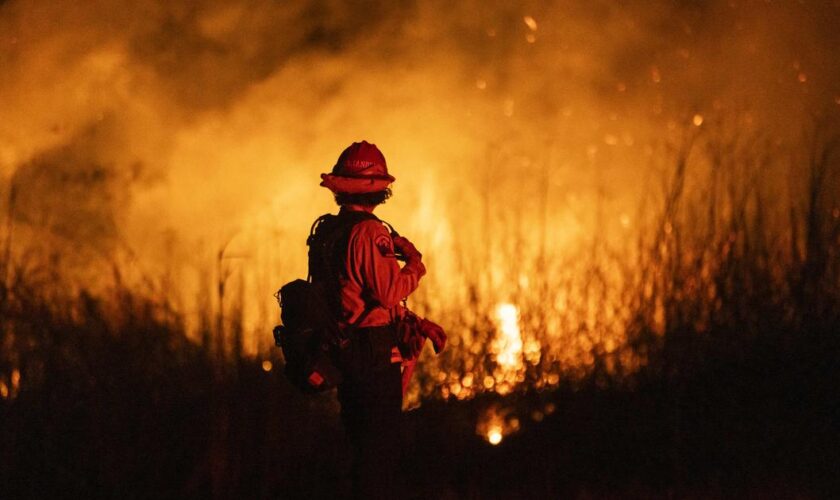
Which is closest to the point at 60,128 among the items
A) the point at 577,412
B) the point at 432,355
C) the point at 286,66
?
the point at 286,66

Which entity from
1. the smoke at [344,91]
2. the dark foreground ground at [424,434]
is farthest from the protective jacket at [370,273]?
the smoke at [344,91]

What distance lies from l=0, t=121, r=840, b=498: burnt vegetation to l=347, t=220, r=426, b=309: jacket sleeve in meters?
2.09

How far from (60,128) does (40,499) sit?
379cm

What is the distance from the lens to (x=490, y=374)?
7.55 metres

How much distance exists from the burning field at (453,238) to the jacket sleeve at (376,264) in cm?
212

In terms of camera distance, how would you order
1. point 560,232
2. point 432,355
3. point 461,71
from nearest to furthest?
point 432,355, point 560,232, point 461,71

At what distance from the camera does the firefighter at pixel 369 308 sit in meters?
4.84

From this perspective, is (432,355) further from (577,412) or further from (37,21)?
(37,21)

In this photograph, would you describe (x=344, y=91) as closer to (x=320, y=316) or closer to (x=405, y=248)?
(x=405, y=248)

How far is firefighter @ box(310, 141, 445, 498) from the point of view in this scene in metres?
4.84

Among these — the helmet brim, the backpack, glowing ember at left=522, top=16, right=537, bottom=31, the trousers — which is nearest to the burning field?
glowing ember at left=522, top=16, right=537, bottom=31

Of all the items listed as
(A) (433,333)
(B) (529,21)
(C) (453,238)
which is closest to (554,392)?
(C) (453,238)

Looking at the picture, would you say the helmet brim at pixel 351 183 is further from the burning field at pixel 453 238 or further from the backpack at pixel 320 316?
the burning field at pixel 453 238

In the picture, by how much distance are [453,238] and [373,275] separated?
114 inches
